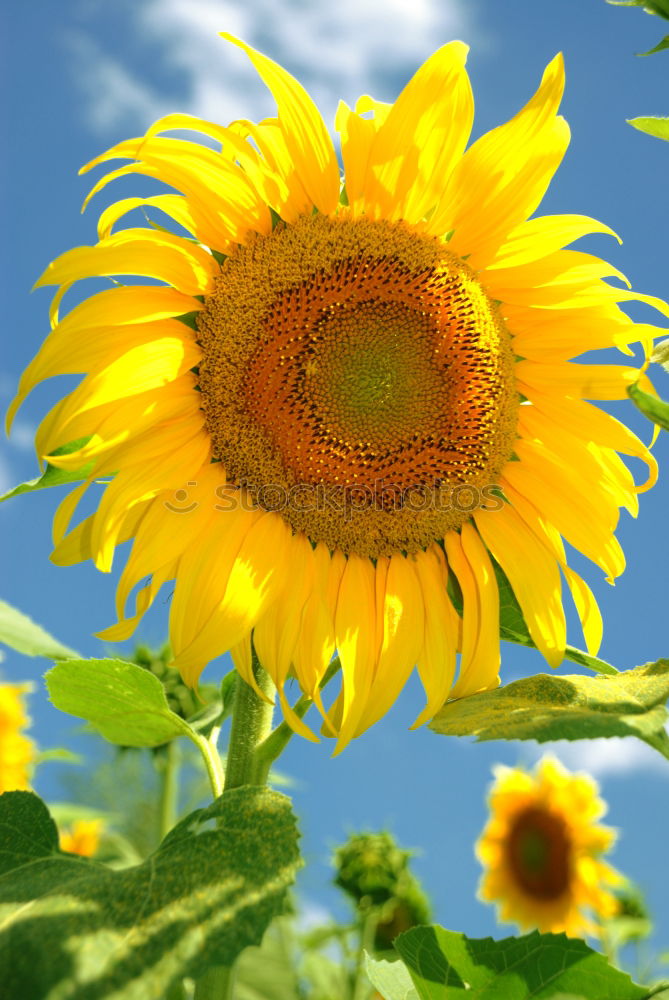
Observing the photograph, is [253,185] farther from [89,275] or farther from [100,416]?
[100,416]

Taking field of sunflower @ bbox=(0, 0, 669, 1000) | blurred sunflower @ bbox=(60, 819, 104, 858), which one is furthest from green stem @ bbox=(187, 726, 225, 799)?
blurred sunflower @ bbox=(60, 819, 104, 858)

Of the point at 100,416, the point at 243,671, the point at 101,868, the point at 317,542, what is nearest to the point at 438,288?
the point at 317,542

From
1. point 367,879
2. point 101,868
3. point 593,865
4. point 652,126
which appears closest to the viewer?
point 101,868

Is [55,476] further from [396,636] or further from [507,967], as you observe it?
[507,967]

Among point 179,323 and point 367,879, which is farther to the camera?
point 367,879

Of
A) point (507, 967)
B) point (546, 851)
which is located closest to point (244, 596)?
point (507, 967)
